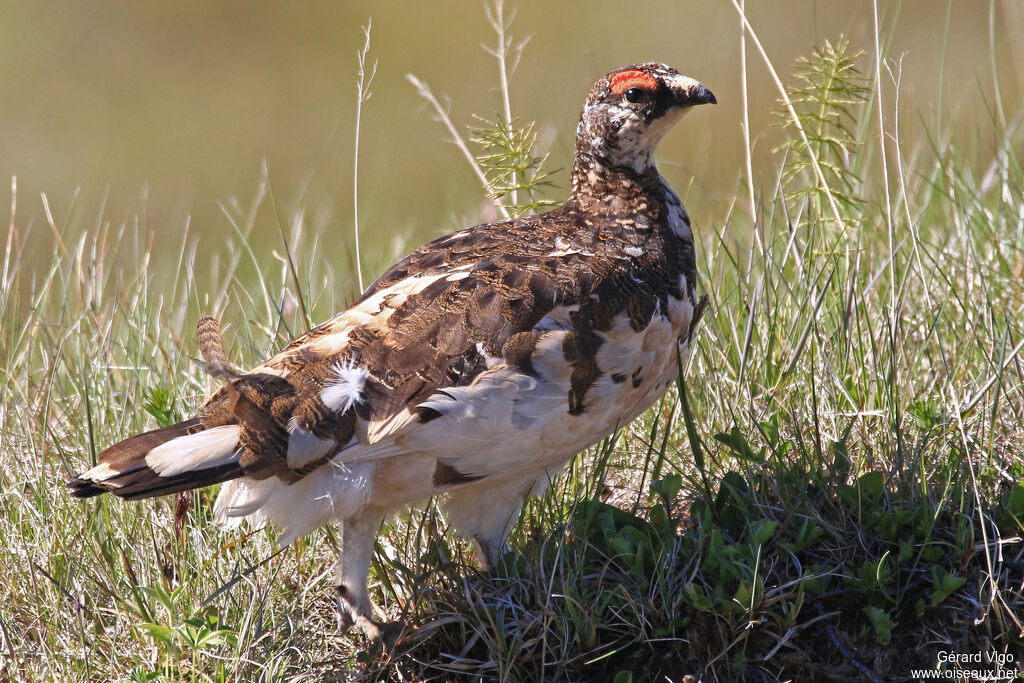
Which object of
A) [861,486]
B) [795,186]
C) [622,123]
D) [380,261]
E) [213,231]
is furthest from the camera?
[213,231]

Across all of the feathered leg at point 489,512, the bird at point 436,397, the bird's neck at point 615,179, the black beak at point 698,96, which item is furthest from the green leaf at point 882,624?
the black beak at point 698,96

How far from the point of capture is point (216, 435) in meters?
2.63

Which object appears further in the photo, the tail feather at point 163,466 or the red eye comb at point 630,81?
the red eye comb at point 630,81

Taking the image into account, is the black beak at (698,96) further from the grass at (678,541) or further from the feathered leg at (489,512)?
the feathered leg at (489,512)

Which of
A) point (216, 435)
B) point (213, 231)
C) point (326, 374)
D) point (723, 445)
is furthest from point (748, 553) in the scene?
point (213, 231)

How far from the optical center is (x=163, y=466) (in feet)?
8.34

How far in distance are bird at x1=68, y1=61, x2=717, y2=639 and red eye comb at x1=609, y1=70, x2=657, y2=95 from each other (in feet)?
1.47

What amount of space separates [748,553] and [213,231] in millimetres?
7905

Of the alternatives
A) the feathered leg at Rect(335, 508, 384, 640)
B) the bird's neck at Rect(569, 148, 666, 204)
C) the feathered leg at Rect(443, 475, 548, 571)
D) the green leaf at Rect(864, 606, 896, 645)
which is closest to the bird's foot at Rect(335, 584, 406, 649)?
the feathered leg at Rect(335, 508, 384, 640)

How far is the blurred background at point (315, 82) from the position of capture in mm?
9727

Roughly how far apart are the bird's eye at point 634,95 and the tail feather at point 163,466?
142 centimetres

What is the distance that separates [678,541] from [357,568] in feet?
2.76

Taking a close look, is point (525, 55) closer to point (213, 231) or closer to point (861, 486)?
point (213, 231)

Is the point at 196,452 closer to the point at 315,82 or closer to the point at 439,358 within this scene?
the point at 439,358
